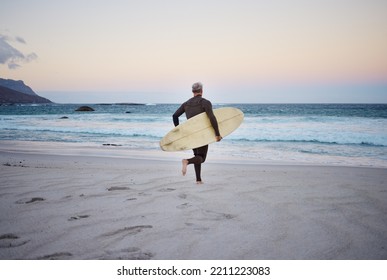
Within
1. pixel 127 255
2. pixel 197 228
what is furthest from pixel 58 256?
pixel 197 228

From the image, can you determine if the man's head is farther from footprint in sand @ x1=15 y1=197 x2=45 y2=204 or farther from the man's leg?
footprint in sand @ x1=15 y1=197 x2=45 y2=204

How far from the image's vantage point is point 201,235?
7.65 ft

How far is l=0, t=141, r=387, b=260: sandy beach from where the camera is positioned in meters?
2.11

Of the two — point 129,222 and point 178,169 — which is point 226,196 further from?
point 178,169

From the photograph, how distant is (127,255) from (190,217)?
83cm

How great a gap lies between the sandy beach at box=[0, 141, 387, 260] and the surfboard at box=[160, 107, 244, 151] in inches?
22.5

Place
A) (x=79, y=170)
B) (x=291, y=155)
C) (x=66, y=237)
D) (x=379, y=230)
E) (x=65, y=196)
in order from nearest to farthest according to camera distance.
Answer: (x=66, y=237), (x=379, y=230), (x=65, y=196), (x=79, y=170), (x=291, y=155)

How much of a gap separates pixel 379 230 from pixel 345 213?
399mm

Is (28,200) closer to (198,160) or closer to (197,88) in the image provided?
(198,160)

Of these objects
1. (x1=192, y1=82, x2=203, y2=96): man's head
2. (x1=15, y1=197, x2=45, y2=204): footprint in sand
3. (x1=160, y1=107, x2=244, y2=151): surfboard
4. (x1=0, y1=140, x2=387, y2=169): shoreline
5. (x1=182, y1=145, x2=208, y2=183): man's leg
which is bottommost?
(x1=0, y1=140, x2=387, y2=169): shoreline

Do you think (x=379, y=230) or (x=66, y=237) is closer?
(x=66, y=237)

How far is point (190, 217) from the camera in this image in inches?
107

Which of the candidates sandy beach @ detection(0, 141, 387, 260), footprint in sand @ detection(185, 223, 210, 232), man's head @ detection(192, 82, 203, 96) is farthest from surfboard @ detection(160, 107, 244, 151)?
footprint in sand @ detection(185, 223, 210, 232)
